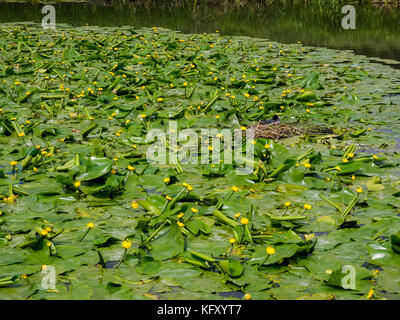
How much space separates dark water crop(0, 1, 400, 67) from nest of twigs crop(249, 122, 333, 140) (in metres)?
3.73

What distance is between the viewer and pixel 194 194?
2750mm

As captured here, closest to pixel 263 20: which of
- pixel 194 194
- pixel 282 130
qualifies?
pixel 282 130

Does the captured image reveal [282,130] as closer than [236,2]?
Yes

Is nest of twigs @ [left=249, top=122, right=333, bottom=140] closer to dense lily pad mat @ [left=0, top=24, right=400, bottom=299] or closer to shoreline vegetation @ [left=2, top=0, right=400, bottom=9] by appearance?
dense lily pad mat @ [left=0, top=24, right=400, bottom=299]

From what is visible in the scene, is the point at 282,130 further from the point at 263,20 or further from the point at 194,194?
the point at 263,20

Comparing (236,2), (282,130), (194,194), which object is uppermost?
(236,2)

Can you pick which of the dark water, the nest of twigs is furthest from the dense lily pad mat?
the dark water

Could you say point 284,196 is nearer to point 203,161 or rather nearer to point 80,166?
point 203,161

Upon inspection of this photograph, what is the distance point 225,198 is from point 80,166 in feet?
3.12

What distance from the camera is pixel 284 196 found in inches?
112

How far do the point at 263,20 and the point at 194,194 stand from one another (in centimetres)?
938

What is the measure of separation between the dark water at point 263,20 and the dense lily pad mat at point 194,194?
3.15 metres
